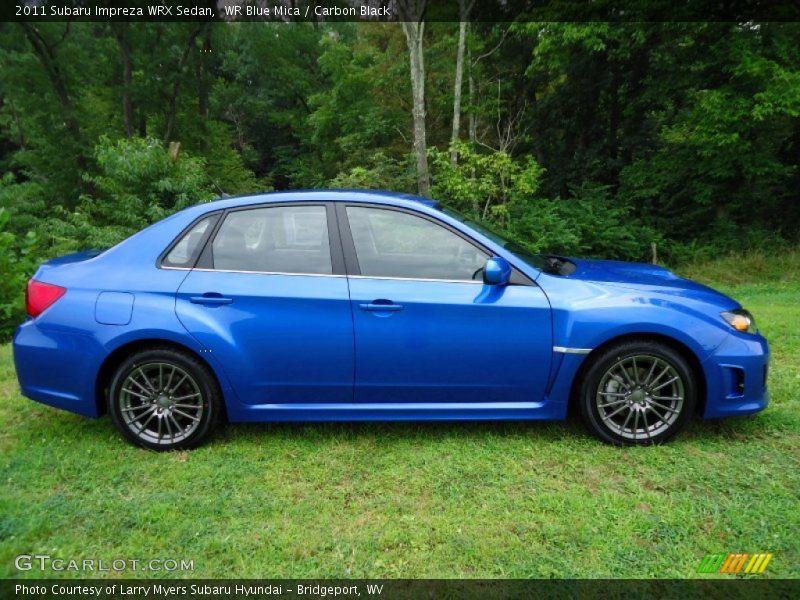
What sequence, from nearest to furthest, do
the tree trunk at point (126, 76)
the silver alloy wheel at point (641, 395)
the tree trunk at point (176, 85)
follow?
the silver alloy wheel at point (641, 395)
the tree trunk at point (126, 76)
the tree trunk at point (176, 85)

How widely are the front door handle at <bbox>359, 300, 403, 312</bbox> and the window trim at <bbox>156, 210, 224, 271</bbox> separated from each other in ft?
3.56

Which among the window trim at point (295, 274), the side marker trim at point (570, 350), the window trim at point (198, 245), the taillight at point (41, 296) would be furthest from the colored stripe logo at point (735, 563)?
the taillight at point (41, 296)

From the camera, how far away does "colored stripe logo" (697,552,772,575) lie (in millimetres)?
2332

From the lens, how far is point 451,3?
15859 millimetres

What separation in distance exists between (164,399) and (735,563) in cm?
313

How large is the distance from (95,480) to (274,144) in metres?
31.4

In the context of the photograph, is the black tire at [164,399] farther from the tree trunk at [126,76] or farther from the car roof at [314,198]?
the tree trunk at [126,76]

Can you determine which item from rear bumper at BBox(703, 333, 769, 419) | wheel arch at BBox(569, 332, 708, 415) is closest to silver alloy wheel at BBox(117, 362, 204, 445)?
wheel arch at BBox(569, 332, 708, 415)

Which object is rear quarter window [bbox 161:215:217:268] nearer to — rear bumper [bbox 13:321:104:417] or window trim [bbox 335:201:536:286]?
rear bumper [bbox 13:321:104:417]

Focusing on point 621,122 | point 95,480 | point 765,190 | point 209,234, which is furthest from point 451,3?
point 95,480

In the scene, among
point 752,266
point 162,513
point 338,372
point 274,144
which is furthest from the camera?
point 274,144

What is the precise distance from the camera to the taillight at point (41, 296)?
337 centimetres

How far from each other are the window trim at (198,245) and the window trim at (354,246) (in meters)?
0.79

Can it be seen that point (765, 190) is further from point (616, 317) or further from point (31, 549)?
point (31, 549)
